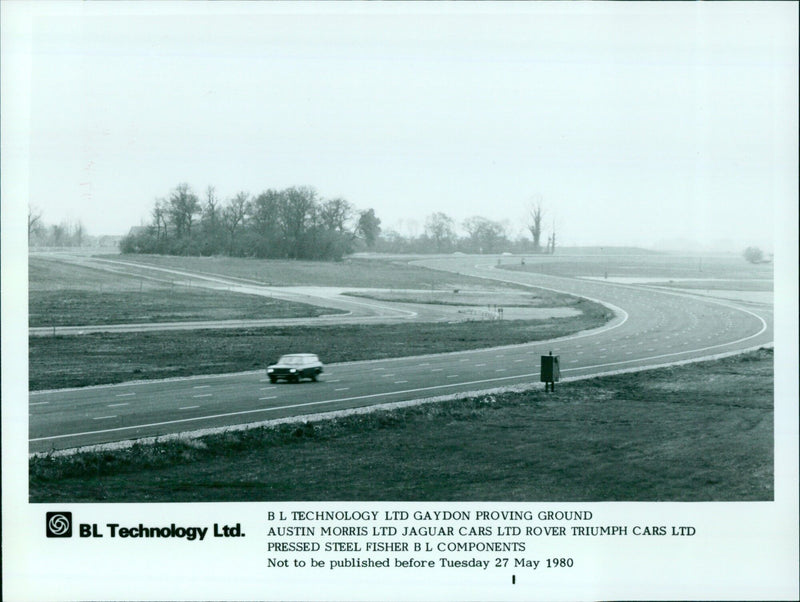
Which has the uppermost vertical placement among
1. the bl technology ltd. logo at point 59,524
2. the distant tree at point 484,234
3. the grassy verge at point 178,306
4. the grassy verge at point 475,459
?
the distant tree at point 484,234

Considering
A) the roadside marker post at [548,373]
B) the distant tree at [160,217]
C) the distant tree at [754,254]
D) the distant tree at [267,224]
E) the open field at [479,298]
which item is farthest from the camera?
the open field at [479,298]

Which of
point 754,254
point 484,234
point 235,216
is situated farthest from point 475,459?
point 235,216

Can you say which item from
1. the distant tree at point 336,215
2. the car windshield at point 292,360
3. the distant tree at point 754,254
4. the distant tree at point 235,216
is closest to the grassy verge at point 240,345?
the car windshield at point 292,360

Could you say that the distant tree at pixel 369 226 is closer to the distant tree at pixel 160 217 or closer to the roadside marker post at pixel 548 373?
the distant tree at pixel 160 217

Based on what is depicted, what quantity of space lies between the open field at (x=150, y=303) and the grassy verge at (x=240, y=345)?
0.88 feet

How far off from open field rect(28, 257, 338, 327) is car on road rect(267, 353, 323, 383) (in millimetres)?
608

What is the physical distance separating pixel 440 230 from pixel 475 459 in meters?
2.92

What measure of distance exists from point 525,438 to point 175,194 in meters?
4.48

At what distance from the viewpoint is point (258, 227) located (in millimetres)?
8359

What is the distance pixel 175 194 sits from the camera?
7477 mm

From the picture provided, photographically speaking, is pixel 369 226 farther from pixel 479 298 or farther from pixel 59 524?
pixel 59 524

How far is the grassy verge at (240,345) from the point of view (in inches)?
309

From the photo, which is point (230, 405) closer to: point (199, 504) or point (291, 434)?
point (291, 434)

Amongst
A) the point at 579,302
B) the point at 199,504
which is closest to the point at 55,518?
the point at 199,504
